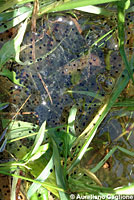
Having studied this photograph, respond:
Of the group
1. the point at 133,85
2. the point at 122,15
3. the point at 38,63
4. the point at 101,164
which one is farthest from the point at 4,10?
the point at 101,164

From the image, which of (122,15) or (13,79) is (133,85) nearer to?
(122,15)

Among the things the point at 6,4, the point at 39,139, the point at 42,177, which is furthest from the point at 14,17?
the point at 42,177

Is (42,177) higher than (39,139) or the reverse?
the reverse

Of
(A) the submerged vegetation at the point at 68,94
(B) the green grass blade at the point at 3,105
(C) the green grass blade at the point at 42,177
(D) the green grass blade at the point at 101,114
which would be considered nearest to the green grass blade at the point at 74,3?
(A) the submerged vegetation at the point at 68,94

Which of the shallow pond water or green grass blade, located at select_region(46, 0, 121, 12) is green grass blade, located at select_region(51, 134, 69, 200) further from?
green grass blade, located at select_region(46, 0, 121, 12)

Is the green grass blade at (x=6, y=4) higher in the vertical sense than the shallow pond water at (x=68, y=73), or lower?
higher

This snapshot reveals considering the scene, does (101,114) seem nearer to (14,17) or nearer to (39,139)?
(39,139)

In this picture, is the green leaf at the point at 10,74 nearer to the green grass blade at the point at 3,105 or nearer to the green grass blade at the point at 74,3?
the green grass blade at the point at 3,105

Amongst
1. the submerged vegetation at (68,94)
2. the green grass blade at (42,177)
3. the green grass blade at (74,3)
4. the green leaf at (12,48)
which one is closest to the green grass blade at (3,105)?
the submerged vegetation at (68,94)

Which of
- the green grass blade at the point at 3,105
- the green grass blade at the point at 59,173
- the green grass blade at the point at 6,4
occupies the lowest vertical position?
the green grass blade at the point at 59,173

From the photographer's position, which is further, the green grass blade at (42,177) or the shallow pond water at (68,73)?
the shallow pond water at (68,73)
